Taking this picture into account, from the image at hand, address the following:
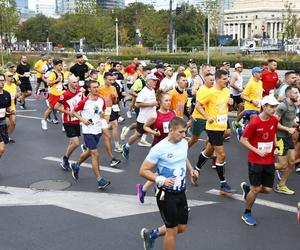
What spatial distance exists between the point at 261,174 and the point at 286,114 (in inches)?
70.2

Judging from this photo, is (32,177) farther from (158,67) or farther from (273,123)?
(158,67)

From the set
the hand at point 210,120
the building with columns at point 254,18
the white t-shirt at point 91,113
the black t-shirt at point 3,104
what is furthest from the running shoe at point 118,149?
the building with columns at point 254,18

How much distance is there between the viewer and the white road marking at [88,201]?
6.78 meters

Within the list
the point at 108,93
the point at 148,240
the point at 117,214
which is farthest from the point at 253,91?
the point at 148,240

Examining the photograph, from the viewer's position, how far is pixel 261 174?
615 cm

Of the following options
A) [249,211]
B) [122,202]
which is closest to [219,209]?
[249,211]

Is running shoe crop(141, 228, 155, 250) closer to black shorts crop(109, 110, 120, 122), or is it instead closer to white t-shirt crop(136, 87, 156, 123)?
white t-shirt crop(136, 87, 156, 123)

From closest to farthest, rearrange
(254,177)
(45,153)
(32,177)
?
1. (254,177)
2. (32,177)
3. (45,153)

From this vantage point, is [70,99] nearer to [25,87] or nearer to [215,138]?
[215,138]

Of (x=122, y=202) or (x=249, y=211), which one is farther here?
(x=122, y=202)

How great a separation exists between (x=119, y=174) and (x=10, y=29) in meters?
36.9

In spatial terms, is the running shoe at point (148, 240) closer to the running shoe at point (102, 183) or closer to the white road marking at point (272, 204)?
the white road marking at point (272, 204)

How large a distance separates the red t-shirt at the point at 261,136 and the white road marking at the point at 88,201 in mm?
1317

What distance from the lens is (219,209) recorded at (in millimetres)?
6801
